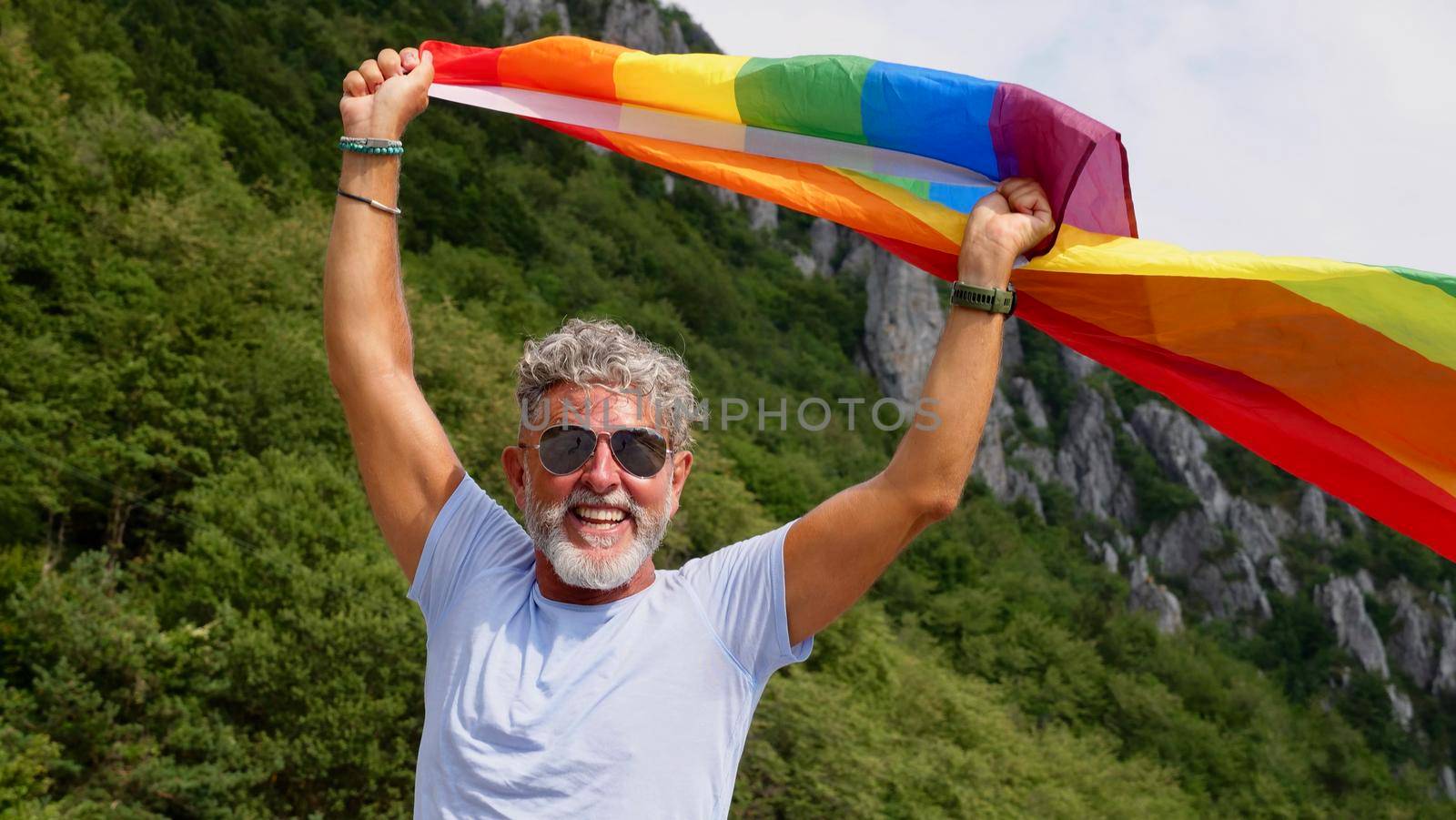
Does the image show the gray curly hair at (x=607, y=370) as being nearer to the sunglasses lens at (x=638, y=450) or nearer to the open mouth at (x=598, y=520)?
the sunglasses lens at (x=638, y=450)

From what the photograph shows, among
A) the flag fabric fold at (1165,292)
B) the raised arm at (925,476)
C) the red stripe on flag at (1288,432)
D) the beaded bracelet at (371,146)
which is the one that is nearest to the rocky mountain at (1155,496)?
the flag fabric fold at (1165,292)

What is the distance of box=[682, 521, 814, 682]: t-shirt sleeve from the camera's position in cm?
250

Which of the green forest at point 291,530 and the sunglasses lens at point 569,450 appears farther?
the green forest at point 291,530

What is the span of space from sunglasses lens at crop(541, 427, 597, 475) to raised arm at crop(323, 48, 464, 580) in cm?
31

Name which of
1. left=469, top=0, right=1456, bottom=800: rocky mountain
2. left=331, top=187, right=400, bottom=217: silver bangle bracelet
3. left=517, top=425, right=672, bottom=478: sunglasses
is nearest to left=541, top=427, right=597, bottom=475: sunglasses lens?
left=517, top=425, right=672, bottom=478: sunglasses

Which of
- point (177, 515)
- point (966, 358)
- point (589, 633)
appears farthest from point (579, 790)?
point (177, 515)

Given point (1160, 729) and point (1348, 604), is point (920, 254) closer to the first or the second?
point (1160, 729)

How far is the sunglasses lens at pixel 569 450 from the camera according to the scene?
2637 millimetres

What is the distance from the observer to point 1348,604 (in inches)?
3477

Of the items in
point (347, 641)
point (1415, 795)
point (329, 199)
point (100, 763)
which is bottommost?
point (1415, 795)

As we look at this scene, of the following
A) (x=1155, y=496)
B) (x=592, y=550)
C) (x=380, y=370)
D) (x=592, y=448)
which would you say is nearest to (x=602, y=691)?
(x=592, y=550)

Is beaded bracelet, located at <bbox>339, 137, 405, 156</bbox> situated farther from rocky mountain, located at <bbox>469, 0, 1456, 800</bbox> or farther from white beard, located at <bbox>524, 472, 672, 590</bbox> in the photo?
rocky mountain, located at <bbox>469, 0, 1456, 800</bbox>

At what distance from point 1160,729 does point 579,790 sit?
176 ft

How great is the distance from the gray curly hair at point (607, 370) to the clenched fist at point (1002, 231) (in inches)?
27.7
